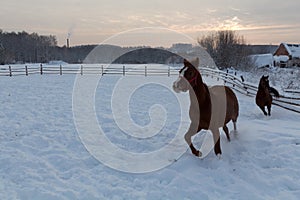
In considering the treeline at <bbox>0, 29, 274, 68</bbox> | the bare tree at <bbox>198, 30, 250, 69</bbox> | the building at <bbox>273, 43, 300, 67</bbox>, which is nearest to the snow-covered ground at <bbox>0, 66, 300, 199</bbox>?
the treeline at <bbox>0, 29, 274, 68</bbox>

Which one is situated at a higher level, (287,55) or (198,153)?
(287,55)

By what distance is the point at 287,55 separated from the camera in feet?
206

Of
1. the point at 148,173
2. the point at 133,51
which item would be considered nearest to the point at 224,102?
the point at 148,173

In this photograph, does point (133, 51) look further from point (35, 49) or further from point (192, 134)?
point (35, 49)

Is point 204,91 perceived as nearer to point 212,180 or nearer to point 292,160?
point 212,180

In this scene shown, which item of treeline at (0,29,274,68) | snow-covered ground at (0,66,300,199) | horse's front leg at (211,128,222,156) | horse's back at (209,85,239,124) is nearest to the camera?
snow-covered ground at (0,66,300,199)

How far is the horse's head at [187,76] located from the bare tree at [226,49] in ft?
112

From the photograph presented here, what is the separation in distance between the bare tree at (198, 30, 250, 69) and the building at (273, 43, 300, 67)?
18179 mm

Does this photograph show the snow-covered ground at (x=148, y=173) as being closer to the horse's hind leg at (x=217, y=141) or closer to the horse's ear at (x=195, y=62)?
the horse's hind leg at (x=217, y=141)

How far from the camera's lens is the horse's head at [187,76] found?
4523 mm

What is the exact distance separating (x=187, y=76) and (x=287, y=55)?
65418 millimetres

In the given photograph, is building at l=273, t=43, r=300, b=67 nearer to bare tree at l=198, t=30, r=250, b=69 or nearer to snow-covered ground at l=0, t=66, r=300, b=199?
bare tree at l=198, t=30, r=250, b=69

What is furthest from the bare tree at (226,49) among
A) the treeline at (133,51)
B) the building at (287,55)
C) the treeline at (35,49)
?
the treeline at (35,49)

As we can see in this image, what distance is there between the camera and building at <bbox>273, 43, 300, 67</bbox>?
55.4 m
